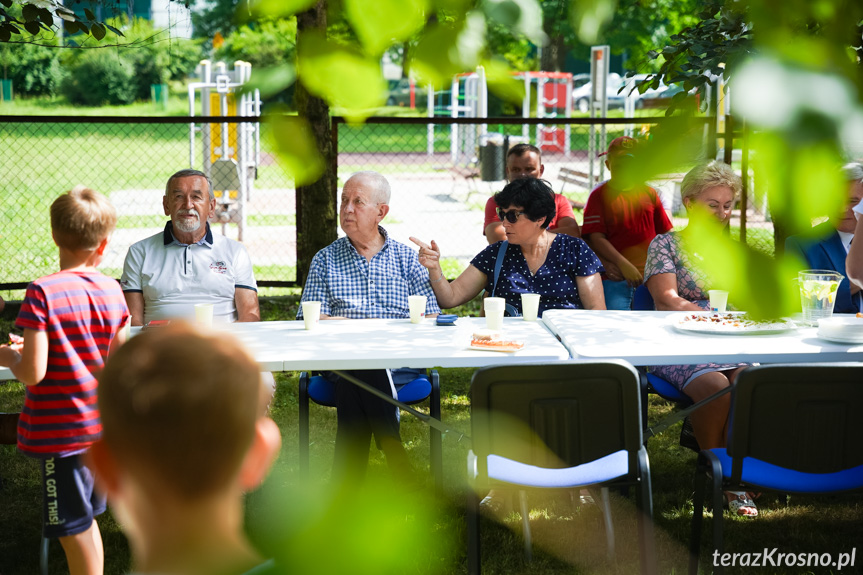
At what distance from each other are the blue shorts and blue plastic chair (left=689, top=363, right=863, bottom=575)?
193 centimetres

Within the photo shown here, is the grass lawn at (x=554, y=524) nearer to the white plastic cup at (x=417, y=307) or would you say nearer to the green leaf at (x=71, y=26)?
the white plastic cup at (x=417, y=307)

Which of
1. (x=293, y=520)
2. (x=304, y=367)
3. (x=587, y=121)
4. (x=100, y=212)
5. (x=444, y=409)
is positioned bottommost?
(x=444, y=409)

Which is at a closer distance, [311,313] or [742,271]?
[742,271]

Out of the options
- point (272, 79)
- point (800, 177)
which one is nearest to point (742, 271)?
point (800, 177)

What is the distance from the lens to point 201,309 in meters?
3.07

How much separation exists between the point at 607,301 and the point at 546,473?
198cm

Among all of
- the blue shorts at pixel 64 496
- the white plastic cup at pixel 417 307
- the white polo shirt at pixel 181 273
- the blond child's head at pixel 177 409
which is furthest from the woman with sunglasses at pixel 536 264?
the blond child's head at pixel 177 409

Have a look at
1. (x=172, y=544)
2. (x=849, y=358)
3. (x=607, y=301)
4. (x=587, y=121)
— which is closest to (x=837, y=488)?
(x=849, y=358)

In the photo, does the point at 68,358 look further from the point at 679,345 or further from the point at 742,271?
the point at 742,271

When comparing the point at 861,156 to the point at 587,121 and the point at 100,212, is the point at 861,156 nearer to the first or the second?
the point at 100,212

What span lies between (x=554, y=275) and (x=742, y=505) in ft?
4.06

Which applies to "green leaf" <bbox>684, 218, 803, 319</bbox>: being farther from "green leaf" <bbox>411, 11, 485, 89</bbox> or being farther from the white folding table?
the white folding table

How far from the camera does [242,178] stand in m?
7.99

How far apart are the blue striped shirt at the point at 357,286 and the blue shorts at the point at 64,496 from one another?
55.6 inches
